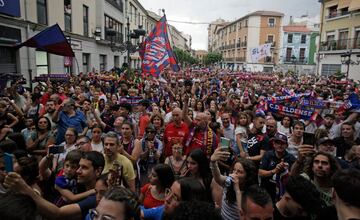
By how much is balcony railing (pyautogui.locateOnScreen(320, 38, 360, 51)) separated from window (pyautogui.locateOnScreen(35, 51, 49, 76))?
936 inches

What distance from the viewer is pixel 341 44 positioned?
2684cm

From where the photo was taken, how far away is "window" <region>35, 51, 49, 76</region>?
14.2 metres

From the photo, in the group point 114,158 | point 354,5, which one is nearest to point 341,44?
point 354,5

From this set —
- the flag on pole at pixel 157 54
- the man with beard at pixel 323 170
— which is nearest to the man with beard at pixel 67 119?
the man with beard at pixel 323 170

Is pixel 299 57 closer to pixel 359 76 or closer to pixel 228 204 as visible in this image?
pixel 359 76

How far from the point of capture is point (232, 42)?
69500 mm

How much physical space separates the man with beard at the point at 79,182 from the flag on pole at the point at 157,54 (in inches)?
311

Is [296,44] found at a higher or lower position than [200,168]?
higher

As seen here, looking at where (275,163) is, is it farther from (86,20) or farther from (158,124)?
(86,20)

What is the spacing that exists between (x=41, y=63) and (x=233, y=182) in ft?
46.4

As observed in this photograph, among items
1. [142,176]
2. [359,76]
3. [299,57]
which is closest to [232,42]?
[299,57]

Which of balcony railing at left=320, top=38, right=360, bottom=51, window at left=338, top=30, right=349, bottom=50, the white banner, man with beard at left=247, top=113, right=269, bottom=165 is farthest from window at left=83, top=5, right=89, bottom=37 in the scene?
window at left=338, top=30, right=349, bottom=50

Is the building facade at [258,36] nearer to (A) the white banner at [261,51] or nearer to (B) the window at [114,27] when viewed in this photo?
(A) the white banner at [261,51]

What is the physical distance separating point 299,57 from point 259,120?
173ft
